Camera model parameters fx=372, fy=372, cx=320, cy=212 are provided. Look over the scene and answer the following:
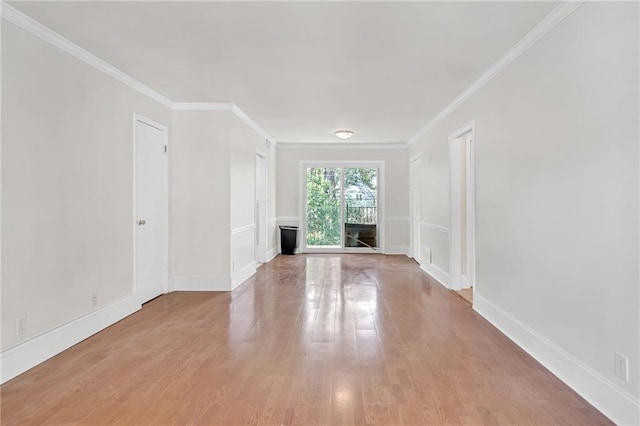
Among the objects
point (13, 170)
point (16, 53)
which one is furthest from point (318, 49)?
point (13, 170)

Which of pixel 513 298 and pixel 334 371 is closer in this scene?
pixel 334 371

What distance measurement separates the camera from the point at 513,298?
319 cm

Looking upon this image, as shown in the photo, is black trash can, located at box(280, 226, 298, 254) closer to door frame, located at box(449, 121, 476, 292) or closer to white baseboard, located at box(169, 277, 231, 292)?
white baseboard, located at box(169, 277, 231, 292)

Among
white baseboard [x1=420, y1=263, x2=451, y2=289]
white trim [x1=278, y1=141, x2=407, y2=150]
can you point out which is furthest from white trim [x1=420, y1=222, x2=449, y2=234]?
white trim [x1=278, y1=141, x2=407, y2=150]

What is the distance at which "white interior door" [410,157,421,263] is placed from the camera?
731 cm

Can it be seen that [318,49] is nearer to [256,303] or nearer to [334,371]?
[334,371]

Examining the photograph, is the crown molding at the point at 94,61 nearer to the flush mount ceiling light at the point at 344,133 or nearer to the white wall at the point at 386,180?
the flush mount ceiling light at the point at 344,133

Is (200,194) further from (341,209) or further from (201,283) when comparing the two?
(341,209)

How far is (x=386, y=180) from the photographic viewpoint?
8.40 metres

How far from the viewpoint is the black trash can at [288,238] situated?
816cm

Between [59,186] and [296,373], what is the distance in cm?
234

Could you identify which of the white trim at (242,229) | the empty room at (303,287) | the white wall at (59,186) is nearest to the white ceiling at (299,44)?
the empty room at (303,287)

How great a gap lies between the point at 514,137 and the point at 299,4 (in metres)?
2.07

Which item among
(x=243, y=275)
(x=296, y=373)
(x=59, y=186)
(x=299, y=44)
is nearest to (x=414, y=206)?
(x=243, y=275)
